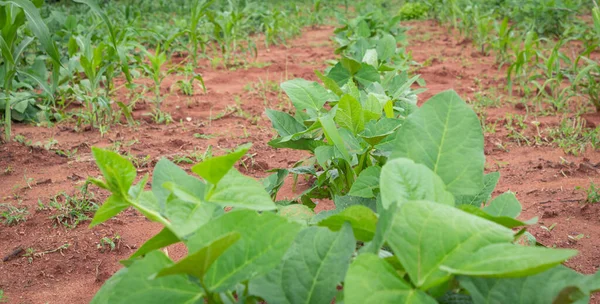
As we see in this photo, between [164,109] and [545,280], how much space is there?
3.84 meters

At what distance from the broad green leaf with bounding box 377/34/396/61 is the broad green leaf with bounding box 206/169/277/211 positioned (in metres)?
2.02

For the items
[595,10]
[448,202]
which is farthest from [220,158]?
[595,10]

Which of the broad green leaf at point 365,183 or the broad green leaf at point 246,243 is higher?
the broad green leaf at point 246,243

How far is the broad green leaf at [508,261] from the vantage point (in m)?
0.69

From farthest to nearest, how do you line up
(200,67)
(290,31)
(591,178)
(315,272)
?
(290,31)
(200,67)
(591,178)
(315,272)

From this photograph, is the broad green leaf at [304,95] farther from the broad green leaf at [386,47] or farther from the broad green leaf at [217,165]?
the broad green leaf at [386,47]

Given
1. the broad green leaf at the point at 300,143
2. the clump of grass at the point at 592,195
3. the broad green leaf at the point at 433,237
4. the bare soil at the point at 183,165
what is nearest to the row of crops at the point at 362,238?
the broad green leaf at the point at 433,237

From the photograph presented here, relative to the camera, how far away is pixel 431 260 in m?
0.75

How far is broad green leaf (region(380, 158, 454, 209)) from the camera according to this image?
84 cm

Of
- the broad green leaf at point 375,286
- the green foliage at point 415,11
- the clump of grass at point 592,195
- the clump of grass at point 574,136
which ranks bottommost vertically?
the green foliage at point 415,11

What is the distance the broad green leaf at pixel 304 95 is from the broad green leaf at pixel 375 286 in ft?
3.03

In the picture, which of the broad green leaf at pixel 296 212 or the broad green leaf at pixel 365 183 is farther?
the broad green leaf at pixel 296 212

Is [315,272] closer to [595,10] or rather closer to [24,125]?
[24,125]

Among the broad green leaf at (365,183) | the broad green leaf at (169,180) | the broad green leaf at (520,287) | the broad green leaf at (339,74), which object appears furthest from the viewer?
the broad green leaf at (339,74)
